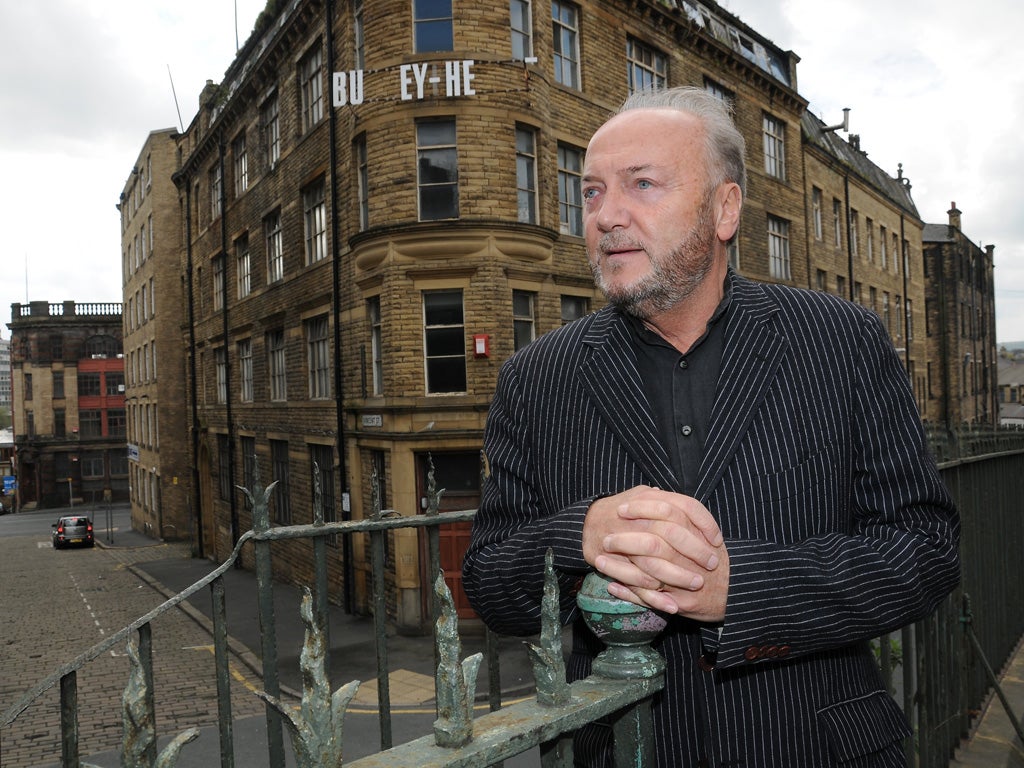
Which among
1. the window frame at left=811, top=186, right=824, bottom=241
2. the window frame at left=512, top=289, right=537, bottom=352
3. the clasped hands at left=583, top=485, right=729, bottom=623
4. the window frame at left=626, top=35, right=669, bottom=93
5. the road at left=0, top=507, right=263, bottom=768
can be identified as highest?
the window frame at left=626, top=35, right=669, bottom=93

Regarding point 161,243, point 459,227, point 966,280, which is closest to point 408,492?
point 459,227

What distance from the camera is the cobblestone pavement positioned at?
11422mm

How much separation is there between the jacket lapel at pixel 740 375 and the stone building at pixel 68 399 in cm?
6834

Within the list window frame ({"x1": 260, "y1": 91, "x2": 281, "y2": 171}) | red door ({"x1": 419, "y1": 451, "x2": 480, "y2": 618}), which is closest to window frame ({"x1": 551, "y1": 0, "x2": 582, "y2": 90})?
red door ({"x1": 419, "y1": 451, "x2": 480, "y2": 618})

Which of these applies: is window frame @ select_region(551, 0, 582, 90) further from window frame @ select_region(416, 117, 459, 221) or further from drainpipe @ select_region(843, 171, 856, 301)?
drainpipe @ select_region(843, 171, 856, 301)

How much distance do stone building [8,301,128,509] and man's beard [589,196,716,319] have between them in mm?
68146

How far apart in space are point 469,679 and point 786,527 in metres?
1.04

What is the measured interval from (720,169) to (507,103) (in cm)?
1323

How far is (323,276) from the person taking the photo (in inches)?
714

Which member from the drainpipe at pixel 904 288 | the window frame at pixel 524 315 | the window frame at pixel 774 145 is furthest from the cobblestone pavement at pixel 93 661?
the drainpipe at pixel 904 288

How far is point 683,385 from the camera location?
2.16 m

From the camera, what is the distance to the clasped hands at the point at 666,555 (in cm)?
151

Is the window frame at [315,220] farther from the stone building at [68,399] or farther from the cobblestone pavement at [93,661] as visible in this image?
the stone building at [68,399]

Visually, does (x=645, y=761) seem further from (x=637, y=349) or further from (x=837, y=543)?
(x=637, y=349)
